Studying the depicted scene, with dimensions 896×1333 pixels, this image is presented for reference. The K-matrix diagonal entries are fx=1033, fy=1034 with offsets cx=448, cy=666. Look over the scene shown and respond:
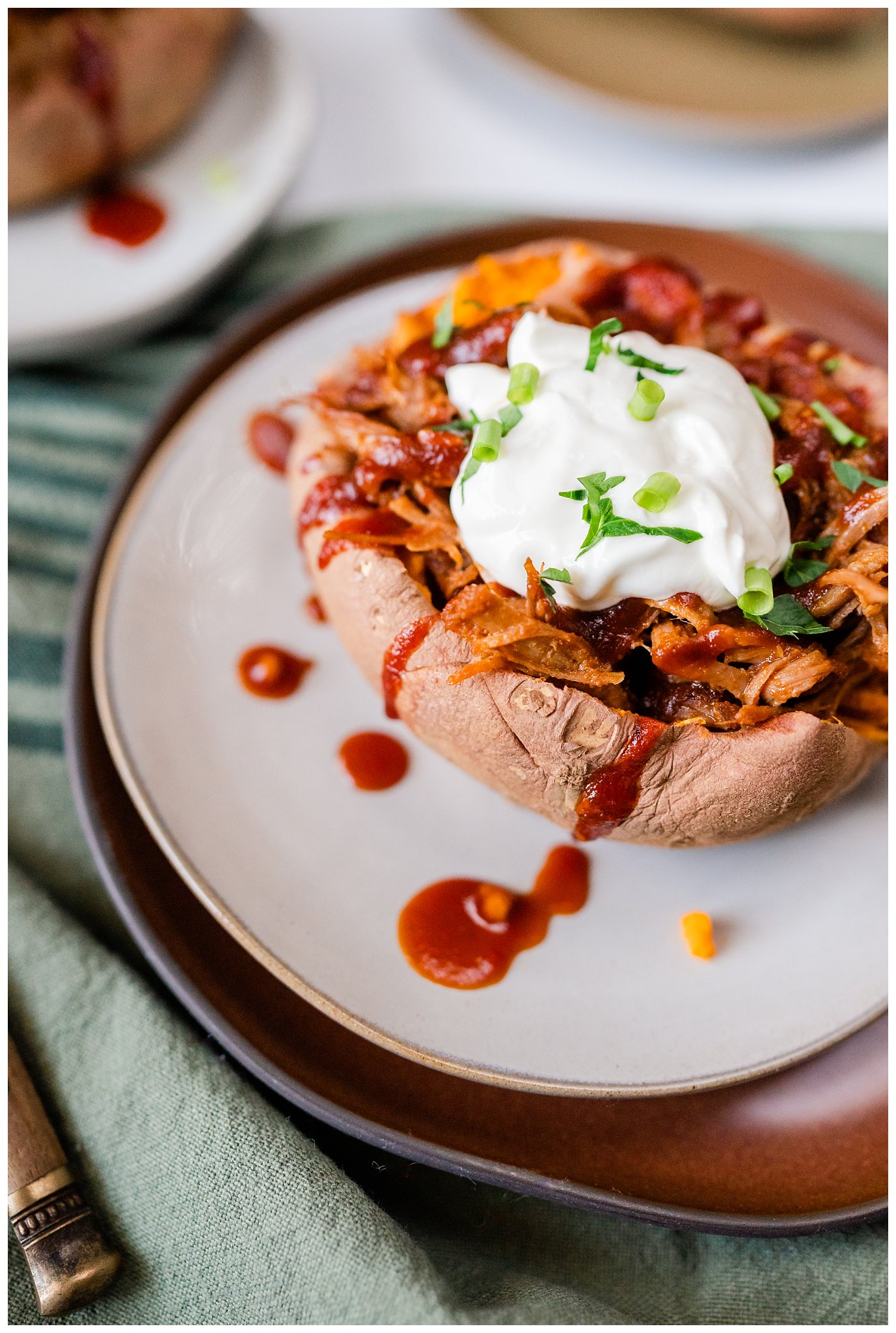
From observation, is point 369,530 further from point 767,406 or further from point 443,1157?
point 443,1157

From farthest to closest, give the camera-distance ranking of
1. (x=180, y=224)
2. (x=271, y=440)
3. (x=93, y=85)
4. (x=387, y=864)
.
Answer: (x=180, y=224)
(x=93, y=85)
(x=271, y=440)
(x=387, y=864)

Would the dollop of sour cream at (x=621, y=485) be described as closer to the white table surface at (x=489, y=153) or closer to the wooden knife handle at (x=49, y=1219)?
the wooden knife handle at (x=49, y=1219)

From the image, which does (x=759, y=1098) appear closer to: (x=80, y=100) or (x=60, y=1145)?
(x=60, y=1145)

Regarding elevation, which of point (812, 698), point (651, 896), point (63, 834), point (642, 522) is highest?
point (642, 522)

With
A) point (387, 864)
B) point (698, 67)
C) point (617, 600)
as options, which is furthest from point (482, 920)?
point (698, 67)

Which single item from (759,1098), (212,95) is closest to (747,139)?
(212,95)

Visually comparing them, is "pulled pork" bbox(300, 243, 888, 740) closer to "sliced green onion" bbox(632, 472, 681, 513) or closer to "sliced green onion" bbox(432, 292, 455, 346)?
"sliced green onion" bbox(432, 292, 455, 346)

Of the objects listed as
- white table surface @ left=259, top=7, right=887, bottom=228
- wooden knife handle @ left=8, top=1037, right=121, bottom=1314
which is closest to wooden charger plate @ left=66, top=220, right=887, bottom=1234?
wooden knife handle @ left=8, top=1037, right=121, bottom=1314
